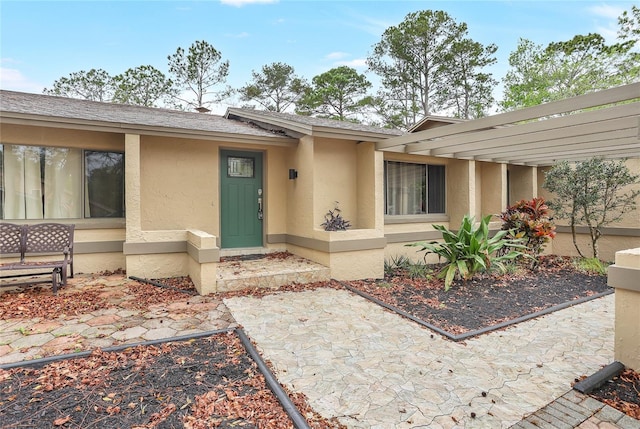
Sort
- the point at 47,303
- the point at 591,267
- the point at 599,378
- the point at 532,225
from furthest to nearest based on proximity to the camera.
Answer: the point at 591,267
the point at 532,225
the point at 47,303
the point at 599,378

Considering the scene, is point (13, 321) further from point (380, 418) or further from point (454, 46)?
point (454, 46)

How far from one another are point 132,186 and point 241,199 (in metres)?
2.30

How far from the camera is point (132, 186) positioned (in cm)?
573

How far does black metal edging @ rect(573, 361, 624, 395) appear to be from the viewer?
261 centimetres

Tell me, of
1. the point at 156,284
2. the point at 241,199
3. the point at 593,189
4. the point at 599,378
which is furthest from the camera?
the point at 593,189

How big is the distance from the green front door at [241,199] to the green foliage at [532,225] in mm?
5715

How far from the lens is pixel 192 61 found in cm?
1731

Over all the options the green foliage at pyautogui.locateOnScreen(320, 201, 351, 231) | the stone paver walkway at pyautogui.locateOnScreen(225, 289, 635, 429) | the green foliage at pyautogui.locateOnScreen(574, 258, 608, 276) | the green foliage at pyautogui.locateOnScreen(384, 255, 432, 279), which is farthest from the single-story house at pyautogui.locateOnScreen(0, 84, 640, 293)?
the stone paver walkway at pyautogui.locateOnScreen(225, 289, 635, 429)

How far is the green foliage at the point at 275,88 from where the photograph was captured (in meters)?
18.1

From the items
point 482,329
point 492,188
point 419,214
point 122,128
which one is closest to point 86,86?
point 122,128

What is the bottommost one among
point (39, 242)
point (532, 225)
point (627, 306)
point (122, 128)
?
point (627, 306)

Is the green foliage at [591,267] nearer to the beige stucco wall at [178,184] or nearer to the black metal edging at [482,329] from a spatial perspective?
the black metal edging at [482,329]

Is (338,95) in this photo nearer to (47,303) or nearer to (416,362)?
(47,303)

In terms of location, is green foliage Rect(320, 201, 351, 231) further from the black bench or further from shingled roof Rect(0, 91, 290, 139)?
the black bench
